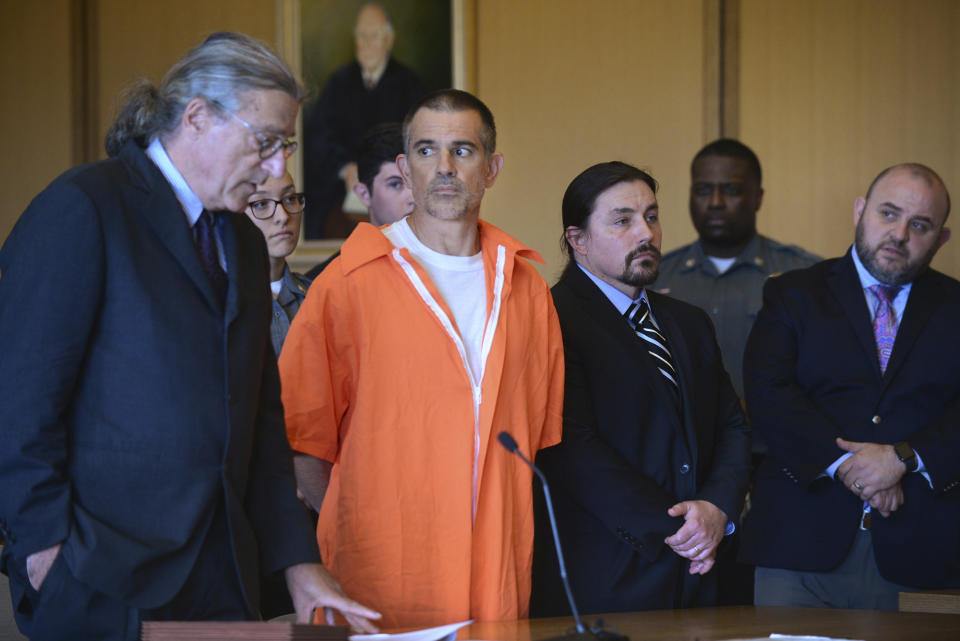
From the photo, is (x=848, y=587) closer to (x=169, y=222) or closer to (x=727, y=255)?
(x=727, y=255)

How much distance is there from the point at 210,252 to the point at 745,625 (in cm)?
126

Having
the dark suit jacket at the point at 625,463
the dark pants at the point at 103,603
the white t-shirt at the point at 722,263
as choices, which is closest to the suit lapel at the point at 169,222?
the dark pants at the point at 103,603

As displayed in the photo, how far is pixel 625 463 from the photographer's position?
2.83 metres

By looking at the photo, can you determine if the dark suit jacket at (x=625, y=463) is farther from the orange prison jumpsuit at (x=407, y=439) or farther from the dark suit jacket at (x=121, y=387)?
the dark suit jacket at (x=121, y=387)

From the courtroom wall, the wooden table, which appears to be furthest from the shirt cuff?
the courtroom wall

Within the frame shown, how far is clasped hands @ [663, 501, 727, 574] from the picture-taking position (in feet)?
8.97

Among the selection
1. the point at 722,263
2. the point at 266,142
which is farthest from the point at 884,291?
the point at 266,142

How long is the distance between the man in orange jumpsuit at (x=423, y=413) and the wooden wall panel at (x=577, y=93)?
314cm

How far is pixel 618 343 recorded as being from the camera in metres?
2.94

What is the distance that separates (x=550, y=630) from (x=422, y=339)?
2.42ft

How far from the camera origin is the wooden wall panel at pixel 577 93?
5.67 metres

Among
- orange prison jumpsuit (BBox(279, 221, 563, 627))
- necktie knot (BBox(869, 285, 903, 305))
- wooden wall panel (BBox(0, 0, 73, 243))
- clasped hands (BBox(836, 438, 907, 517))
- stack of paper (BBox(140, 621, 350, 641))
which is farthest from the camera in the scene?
wooden wall panel (BBox(0, 0, 73, 243))

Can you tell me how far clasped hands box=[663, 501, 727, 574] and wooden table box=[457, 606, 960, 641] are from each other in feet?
1.35

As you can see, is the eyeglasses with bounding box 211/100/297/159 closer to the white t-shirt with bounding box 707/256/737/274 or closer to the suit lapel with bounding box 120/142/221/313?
the suit lapel with bounding box 120/142/221/313
